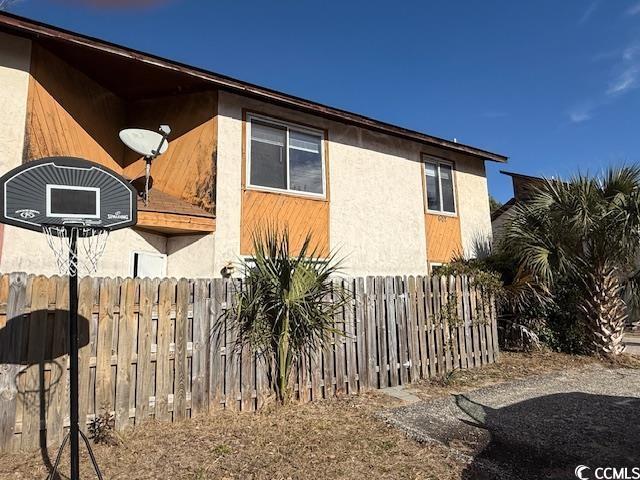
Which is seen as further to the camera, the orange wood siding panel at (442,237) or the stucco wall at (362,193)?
the orange wood siding panel at (442,237)

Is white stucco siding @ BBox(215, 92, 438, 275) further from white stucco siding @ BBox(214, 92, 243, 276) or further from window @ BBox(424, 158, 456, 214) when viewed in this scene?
window @ BBox(424, 158, 456, 214)

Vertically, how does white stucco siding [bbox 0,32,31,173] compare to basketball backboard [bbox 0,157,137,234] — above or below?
above

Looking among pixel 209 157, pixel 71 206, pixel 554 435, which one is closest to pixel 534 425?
pixel 554 435

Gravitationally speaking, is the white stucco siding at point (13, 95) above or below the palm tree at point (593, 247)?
above

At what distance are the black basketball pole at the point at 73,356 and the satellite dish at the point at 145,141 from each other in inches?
201

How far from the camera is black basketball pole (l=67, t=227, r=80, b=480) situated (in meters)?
3.27

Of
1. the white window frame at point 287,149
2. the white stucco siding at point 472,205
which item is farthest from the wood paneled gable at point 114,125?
the white stucco siding at point 472,205

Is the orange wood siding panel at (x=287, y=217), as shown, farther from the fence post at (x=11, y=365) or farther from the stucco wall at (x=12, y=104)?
the fence post at (x=11, y=365)

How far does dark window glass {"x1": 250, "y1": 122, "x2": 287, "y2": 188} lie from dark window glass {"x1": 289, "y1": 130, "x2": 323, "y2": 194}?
225 mm

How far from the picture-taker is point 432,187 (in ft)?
40.1

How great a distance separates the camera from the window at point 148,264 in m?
8.05

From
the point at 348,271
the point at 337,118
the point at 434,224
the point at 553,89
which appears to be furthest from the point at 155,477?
the point at 553,89

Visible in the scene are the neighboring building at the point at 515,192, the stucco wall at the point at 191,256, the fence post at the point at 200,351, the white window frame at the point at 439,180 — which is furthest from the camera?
the neighboring building at the point at 515,192

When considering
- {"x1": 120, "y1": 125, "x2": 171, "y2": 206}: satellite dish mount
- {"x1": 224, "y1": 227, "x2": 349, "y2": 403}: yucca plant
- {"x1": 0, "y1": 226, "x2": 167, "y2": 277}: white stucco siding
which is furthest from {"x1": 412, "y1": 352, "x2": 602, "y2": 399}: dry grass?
{"x1": 120, "y1": 125, "x2": 171, "y2": 206}: satellite dish mount
